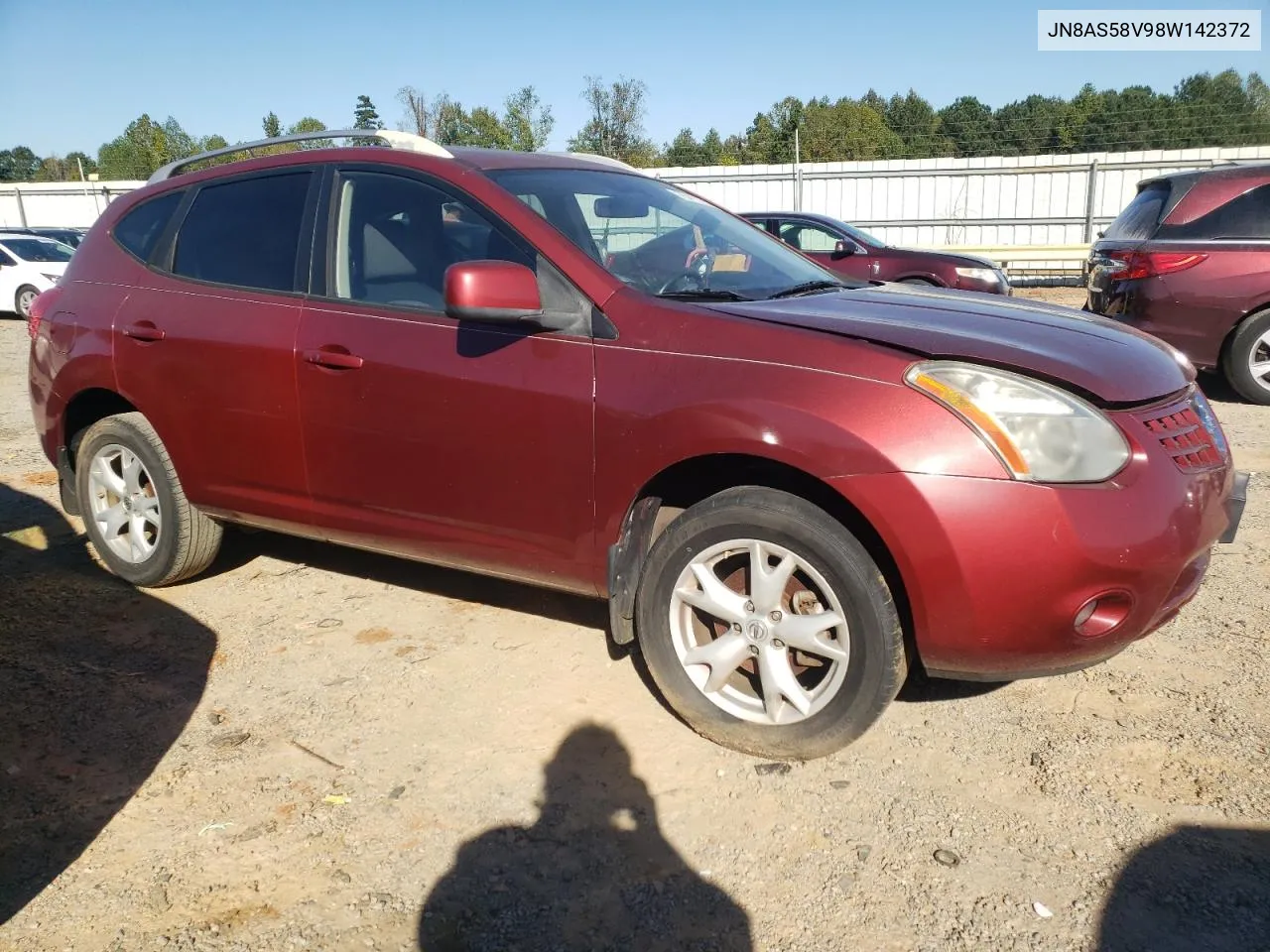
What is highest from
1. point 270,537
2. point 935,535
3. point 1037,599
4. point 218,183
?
Answer: point 218,183

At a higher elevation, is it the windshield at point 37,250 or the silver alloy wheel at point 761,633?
the windshield at point 37,250

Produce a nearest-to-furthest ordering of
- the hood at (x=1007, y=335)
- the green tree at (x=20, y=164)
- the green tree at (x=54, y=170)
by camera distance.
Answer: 1. the hood at (x=1007, y=335)
2. the green tree at (x=54, y=170)
3. the green tree at (x=20, y=164)

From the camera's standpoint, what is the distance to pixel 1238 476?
2969mm

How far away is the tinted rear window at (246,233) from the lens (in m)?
3.70

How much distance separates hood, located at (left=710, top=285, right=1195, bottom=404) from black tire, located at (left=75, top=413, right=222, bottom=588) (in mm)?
2498

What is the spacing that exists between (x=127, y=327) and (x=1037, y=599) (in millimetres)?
3563

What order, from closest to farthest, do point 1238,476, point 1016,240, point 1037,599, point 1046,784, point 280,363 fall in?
point 1037,599 → point 1046,784 → point 1238,476 → point 280,363 → point 1016,240

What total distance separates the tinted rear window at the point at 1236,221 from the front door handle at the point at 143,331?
686 cm

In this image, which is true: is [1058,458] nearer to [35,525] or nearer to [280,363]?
[280,363]

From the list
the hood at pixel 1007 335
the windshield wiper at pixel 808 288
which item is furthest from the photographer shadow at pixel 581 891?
the windshield wiper at pixel 808 288

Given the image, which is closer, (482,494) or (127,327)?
(482,494)

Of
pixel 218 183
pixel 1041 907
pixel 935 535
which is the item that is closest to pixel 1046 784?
pixel 1041 907

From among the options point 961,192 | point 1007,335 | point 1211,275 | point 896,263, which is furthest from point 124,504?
point 961,192

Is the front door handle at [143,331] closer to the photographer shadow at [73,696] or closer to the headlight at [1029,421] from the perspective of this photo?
the photographer shadow at [73,696]
